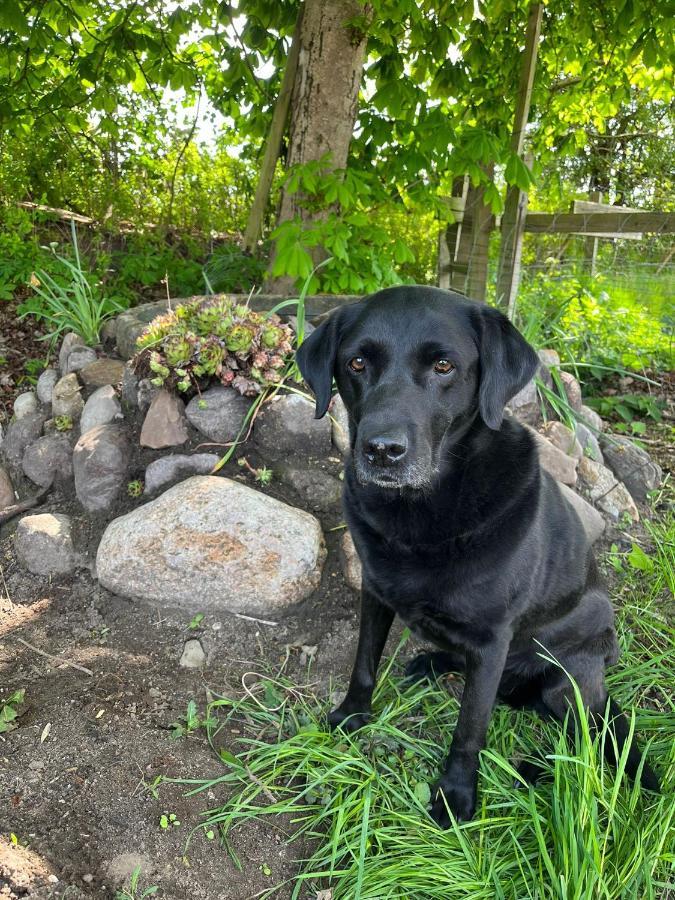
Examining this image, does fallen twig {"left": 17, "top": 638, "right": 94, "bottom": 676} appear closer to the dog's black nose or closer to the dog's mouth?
the dog's mouth

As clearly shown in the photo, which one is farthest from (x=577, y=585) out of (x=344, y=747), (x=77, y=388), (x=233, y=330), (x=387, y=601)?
(x=77, y=388)

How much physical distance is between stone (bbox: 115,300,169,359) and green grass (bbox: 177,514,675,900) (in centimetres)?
225

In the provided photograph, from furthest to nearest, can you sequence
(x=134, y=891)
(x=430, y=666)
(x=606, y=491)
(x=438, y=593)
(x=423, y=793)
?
(x=606, y=491) → (x=430, y=666) → (x=423, y=793) → (x=438, y=593) → (x=134, y=891)

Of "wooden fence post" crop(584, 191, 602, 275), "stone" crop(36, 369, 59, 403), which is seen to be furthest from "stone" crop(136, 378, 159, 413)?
"wooden fence post" crop(584, 191, 602, 275)

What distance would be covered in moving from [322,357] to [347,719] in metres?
1.20

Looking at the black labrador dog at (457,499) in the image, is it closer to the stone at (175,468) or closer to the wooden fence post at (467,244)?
the stone at (175,468)

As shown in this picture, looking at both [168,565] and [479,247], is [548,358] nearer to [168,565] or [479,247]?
[479,247]

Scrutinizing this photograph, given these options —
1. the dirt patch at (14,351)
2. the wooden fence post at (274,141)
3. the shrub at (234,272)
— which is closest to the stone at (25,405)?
the dirt patch at (14,351)

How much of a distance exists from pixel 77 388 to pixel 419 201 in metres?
2.45

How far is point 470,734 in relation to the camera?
1.96 m

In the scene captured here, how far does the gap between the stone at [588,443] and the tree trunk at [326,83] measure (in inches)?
81.3

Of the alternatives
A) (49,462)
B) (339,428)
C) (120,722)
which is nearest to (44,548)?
(49,462)

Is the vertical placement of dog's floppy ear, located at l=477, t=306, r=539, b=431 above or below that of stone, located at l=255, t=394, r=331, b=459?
above

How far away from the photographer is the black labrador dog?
1.88 m
